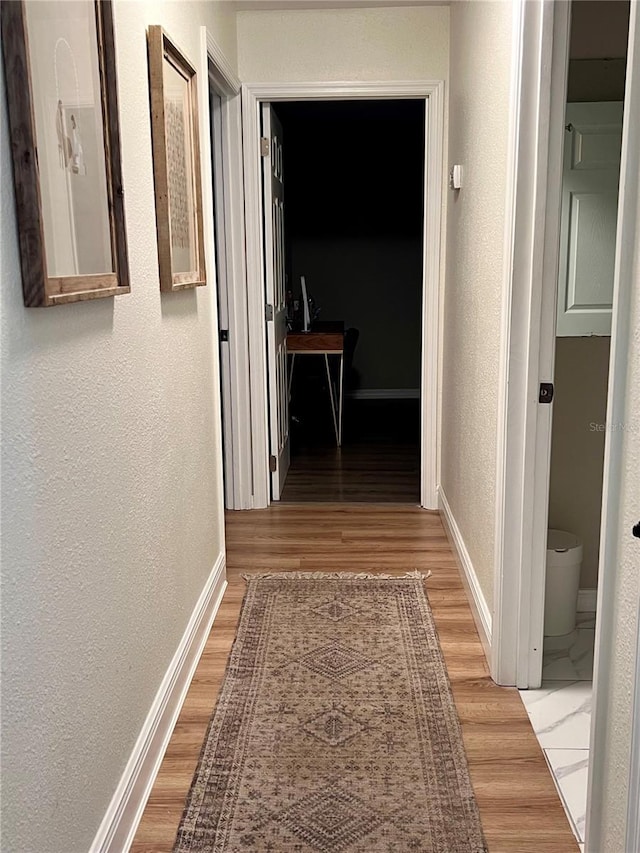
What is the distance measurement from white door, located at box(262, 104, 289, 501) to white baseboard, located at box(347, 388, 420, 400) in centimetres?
316

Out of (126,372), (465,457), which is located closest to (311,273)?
(465,457)

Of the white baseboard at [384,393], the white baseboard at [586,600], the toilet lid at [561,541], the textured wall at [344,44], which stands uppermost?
the textured wall at [344,44]

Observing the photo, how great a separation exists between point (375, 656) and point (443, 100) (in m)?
2.71

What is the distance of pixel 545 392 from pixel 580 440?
27.8 inches

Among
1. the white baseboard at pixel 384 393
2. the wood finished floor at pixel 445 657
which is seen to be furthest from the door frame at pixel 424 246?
the white baseboard at pixel 384 393

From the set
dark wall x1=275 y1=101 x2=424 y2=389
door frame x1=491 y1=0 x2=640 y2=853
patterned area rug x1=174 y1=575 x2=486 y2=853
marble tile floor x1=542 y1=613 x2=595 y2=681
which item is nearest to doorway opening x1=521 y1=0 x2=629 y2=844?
marble tile floor x1=542 y1=613 x2=595 y2=681

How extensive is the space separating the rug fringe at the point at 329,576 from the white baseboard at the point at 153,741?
0.44 metres

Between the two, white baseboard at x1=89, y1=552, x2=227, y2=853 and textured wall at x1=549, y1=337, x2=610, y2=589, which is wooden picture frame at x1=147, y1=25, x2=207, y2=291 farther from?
textured wall at x1=549, y1=337, x2=610, y2=589

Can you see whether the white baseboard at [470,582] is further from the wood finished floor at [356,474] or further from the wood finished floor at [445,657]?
the wood finished floor at [356,474]

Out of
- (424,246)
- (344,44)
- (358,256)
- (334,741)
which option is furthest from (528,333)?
(358,256)

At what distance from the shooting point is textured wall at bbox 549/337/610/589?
2.83 metres

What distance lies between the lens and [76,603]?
1468mm

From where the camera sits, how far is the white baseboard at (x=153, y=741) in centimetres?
169

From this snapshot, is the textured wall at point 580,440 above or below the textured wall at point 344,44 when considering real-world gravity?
below
